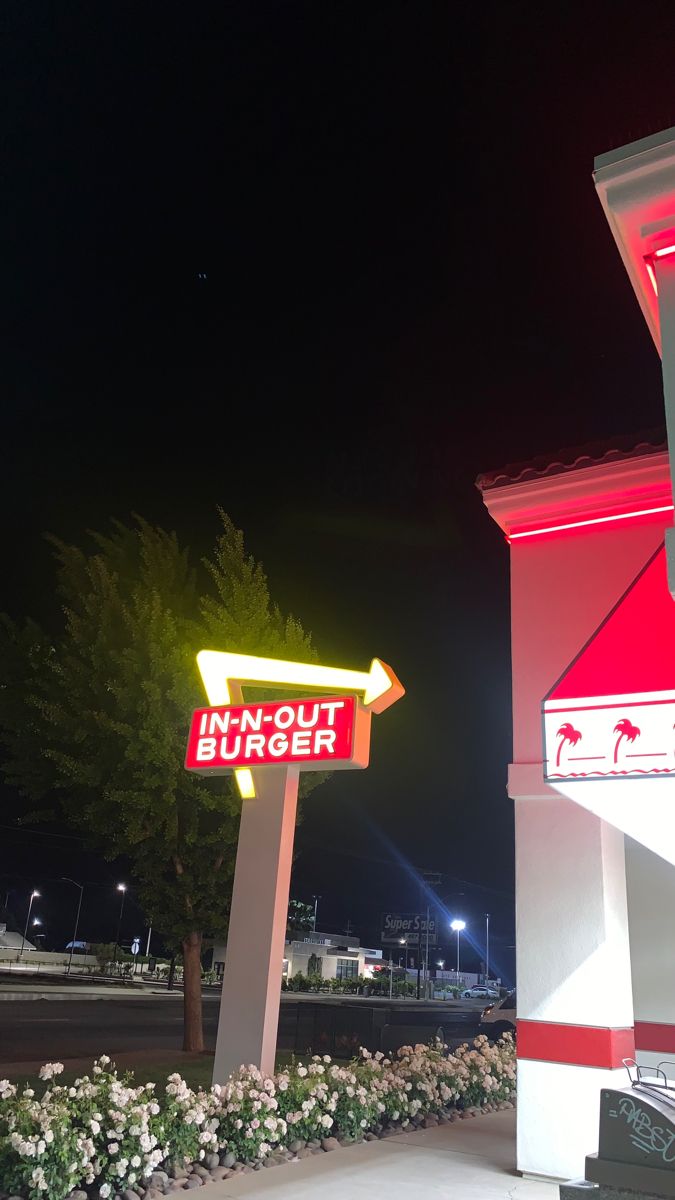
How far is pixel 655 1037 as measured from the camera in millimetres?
8211

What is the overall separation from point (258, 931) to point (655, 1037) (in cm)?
405

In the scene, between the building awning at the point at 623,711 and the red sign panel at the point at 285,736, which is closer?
the building awning at the point at 623,711

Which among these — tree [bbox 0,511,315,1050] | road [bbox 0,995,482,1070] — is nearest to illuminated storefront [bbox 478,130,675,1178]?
tree [bbox 0,511,315,1050]

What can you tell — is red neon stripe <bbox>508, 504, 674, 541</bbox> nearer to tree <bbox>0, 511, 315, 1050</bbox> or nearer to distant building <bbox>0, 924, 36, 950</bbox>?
tree <bbox>0, 511, 315, 1050</bbox>

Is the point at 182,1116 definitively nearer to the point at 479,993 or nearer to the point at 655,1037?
the point at 655,1037

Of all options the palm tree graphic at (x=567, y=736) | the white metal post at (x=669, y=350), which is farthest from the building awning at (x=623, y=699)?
the white metal post at (x=669, y=350)

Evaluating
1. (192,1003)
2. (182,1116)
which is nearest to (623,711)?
(182,1116)

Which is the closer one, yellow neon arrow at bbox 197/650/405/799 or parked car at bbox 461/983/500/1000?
yellow neon arrow at bbox 197/650/405/799

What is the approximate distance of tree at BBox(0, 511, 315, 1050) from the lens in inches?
523

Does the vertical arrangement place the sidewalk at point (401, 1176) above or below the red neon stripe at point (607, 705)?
below

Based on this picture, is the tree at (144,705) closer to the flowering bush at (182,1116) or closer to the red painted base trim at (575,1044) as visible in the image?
the flowering bush at (182,1116)

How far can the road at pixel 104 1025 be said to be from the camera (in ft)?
50.9

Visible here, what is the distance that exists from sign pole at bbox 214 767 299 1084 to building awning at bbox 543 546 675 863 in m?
4.47

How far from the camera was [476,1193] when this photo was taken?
20.4 ft
